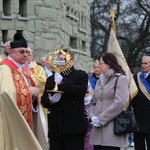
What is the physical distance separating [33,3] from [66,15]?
1.66m

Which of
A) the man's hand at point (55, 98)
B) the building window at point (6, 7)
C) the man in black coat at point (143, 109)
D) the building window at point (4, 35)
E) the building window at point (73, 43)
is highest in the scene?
the building window at point (6, 7)

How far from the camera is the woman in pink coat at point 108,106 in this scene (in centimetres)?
638

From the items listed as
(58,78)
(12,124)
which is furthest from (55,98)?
(12,124)

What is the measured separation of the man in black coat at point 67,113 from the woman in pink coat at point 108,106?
23 centimetres

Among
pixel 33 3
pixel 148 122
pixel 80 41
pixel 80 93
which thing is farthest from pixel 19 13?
pixel 80 93

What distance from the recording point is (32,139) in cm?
568

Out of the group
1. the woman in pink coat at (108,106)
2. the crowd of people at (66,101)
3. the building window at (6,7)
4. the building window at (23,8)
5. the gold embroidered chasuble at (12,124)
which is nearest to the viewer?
the gold embroidered chasuble at (12,124)

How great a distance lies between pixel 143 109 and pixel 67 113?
220 cm

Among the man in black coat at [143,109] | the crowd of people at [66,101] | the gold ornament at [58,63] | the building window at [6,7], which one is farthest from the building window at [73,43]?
the gold ornament at [58,63]

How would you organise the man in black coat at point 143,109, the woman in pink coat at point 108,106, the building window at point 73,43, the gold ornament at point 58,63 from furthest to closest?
the building window at point 73,43 → the man in black coat at point 143,109 → the woman in pink coat at point 108,106 → the gold ornament at point 58,63

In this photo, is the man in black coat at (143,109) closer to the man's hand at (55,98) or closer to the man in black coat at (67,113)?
the man in black coat at (67,113)

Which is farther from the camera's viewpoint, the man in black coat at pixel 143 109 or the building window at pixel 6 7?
the building window at pixel 6 7

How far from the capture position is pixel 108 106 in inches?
255

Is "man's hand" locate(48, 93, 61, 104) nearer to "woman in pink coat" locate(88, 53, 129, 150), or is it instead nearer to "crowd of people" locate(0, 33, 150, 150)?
"crowd of people" locate(0, 33, 150, 150)
